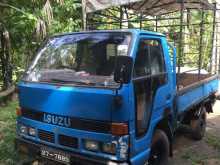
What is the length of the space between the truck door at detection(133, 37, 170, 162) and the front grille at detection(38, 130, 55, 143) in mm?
993

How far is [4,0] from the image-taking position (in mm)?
8648

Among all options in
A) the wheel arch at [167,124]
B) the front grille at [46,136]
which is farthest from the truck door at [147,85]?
the front grille at [46,136]

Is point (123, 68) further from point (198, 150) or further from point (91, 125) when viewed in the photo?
point (198, 150)

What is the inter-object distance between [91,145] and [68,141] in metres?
Answer: 0.31

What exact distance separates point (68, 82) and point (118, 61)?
76cm

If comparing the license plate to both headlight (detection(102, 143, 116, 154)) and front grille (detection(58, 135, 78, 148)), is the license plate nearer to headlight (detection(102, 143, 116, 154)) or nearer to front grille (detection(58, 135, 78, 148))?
front grille (detection(58, 135, 78, 148))

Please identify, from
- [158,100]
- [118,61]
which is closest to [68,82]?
[118,61]

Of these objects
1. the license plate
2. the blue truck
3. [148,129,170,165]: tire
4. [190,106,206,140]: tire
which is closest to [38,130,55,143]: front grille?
the blue truck

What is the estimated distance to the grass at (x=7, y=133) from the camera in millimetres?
5113

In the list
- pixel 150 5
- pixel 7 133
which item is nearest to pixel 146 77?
pixel 7 133

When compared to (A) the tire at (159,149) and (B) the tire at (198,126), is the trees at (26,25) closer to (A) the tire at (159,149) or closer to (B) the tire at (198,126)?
(B) the tire at (198,126)

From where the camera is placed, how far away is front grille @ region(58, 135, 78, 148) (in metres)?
3.80

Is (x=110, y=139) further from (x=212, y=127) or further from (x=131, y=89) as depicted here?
(x=212, y=127)

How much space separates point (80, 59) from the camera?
14.4ft
